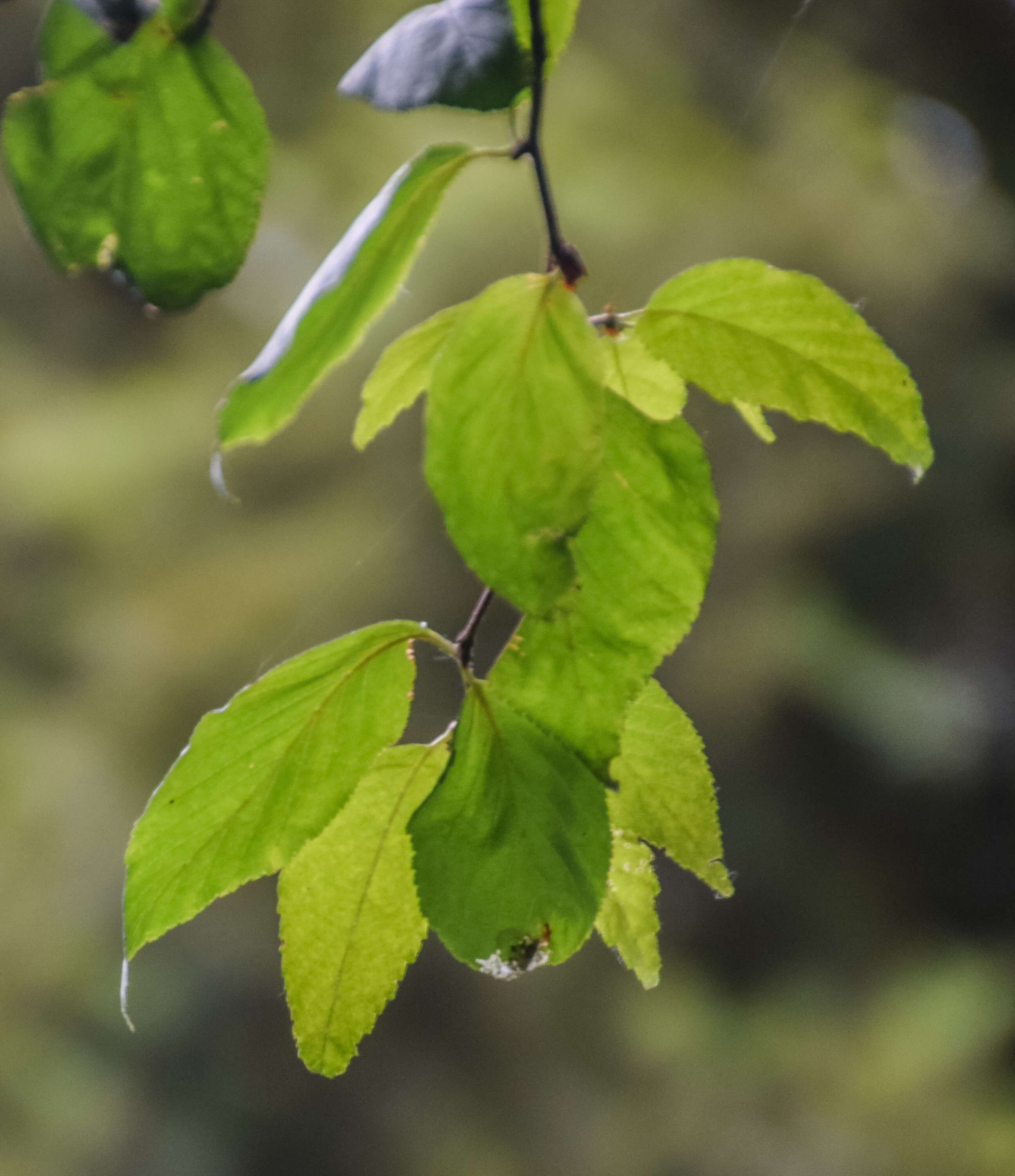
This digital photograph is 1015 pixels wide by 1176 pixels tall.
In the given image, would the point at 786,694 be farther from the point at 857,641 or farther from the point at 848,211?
the point at 848,211

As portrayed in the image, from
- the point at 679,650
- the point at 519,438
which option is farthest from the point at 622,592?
the point at 679,650

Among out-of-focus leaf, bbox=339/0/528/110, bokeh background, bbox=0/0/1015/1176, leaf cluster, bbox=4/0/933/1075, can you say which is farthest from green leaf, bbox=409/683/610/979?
bokeh background, bbox=0/0/1015/1176

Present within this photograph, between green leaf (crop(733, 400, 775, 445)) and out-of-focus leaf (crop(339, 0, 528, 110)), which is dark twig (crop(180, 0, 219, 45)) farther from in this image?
green leaf (crop(733, 400, 775, 445))

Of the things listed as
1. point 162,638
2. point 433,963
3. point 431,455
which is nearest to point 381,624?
point 431,455

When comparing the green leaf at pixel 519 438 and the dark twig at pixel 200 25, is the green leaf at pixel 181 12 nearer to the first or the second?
the dark twig at pixel 200 25

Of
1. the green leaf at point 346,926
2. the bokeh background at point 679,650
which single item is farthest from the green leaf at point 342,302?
the bokeh background at point 679,650

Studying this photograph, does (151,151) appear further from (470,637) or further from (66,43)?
(470,637)
